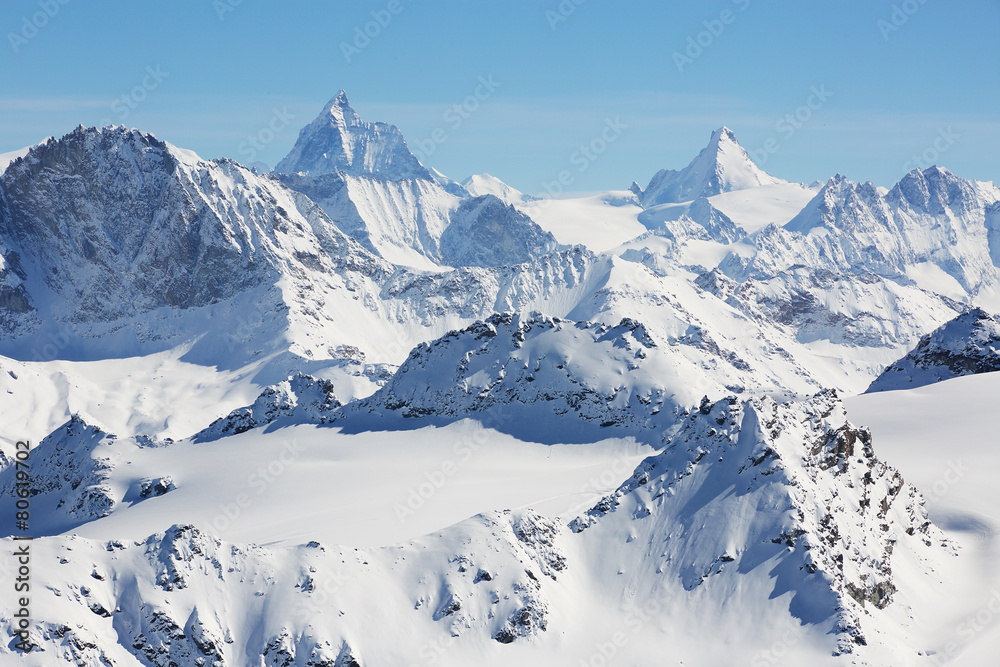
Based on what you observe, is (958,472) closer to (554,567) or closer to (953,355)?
(554,567)

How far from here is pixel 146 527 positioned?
84.4 meters

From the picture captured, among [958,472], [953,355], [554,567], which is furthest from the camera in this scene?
[953,355]

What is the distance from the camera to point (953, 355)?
421 ft

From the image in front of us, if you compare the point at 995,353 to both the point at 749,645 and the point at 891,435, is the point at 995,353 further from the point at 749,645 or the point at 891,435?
the point at 749,645

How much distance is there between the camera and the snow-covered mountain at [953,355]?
126 m

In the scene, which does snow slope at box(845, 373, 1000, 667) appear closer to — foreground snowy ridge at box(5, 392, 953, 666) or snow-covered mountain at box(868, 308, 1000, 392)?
foreground snowy ridge at box(5, 392, 953, 666)

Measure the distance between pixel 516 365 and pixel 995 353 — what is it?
223 feet

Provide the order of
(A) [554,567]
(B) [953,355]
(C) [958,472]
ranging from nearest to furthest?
(A) [554,567] → (C) [958,472] → (B) [953,355]

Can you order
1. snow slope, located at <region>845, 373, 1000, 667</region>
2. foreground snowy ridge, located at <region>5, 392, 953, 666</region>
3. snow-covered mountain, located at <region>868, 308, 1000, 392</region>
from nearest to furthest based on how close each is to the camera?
foreground snowy ridge, located at <region>5, 392, 953, 666</region>
snow slope, located at <region>845, 373, 1000, 667</region>
snow-covered mountain, located at <region>868, 308, 1000, 392</region>

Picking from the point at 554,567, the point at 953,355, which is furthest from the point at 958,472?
the point at 953,355

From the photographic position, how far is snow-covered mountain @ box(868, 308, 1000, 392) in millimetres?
126062

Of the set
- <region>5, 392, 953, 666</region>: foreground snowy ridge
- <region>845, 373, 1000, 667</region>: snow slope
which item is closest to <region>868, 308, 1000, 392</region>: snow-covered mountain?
<region>845, 373, 1000, 667</region>: snow slope

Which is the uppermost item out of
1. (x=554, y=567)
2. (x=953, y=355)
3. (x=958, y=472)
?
(x=953, y=355)

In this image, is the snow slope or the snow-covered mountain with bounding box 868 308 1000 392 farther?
the snow-covered mountain with bounding box 868 308 1000 392
